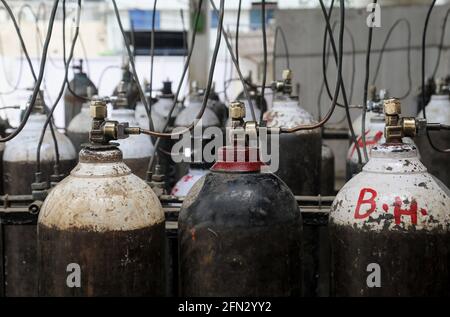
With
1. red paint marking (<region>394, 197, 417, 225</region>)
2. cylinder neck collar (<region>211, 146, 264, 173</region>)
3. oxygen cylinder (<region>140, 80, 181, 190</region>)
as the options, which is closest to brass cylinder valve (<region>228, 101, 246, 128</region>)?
cylinder neck collar (<region>211, 146, 264, 173</region>)

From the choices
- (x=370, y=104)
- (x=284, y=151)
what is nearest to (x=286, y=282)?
(x=284, y=151)

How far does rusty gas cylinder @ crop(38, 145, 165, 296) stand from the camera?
1.16 m

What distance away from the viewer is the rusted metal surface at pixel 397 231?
3.84 feet

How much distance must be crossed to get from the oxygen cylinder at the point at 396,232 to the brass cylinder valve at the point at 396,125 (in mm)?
26

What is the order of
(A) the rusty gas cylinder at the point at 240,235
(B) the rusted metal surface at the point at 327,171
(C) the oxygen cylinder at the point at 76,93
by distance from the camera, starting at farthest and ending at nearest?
(C) the oxygen cylinder at the point at 76,93 → (B) the rusted metal surface at the point at 327,171 → (A) the rusty gas cylinder at the point at 240,235

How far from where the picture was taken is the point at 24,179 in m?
2.02

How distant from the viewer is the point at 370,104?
6.89 ft

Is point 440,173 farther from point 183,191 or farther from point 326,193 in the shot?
point 183,191

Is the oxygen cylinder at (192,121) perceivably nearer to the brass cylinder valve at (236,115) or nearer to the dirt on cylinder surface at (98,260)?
the brass cylinder valve at (236,115)

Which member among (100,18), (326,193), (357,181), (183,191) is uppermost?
(100,18)

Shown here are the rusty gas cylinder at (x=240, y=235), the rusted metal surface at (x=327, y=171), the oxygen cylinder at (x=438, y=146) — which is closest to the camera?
the rusty gas cylinder at (x=240, y=235)

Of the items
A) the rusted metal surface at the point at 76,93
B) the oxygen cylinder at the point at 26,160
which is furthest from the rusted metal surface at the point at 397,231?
the rusted metal surface at the point at 76,93

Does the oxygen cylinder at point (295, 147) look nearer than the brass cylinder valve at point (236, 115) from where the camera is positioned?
No
